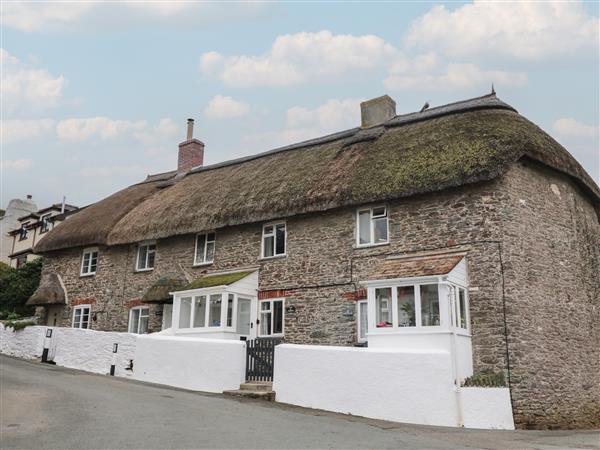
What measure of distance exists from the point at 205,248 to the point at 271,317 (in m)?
4.29

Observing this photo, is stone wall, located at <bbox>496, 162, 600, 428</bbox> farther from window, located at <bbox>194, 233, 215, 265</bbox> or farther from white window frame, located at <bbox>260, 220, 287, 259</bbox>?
window, located at <bbox>194, 233, 215, 265</bbox>

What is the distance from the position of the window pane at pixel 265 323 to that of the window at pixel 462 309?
22.2 ft

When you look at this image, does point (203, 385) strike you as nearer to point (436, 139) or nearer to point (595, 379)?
point (436, 139)

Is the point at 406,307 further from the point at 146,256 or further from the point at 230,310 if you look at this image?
the point at 146,256

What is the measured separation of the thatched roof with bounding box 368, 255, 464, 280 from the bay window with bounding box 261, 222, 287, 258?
4.23m

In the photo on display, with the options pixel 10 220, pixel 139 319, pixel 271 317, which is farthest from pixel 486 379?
pixel 10 220

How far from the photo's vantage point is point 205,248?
2080 cm

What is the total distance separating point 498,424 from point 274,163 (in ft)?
43.7

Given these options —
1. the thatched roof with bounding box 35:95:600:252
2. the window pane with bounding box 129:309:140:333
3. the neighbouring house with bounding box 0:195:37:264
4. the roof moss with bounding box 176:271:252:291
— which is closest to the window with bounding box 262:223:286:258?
the thatched roof with bounding box 35:95:600:252

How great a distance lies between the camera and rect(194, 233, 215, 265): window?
2062 centimetres

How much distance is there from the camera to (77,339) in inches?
760

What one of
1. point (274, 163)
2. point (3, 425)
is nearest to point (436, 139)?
point (274, 163)

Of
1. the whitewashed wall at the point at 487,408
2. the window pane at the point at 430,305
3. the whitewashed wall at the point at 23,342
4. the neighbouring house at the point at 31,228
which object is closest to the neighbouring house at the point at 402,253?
the window pane at the point at 430,305

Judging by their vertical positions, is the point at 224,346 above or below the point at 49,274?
below
